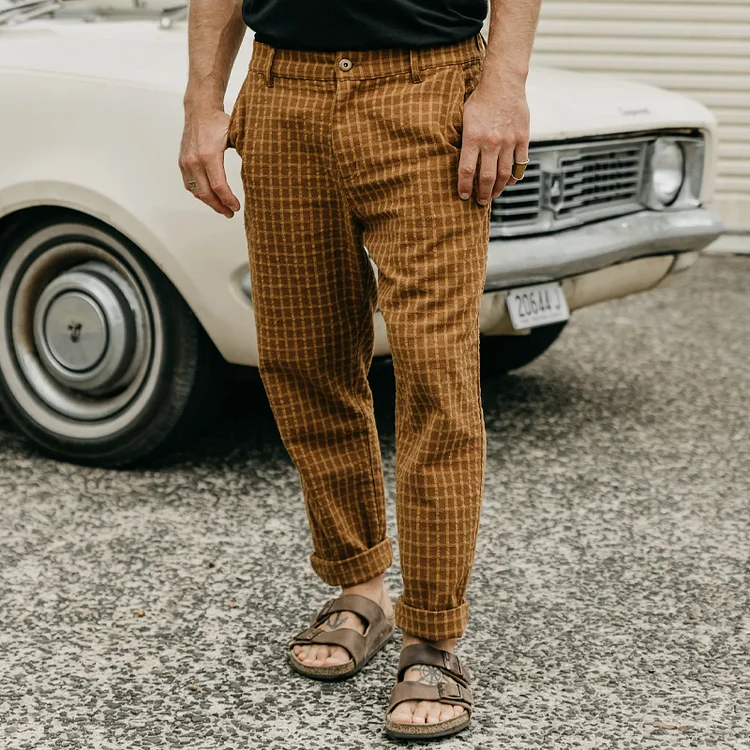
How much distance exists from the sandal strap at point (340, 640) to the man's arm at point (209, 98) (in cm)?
84

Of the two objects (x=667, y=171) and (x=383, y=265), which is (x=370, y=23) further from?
(x=667, y=171)

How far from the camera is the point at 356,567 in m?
2.54

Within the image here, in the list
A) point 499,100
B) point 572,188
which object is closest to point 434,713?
point 499,100

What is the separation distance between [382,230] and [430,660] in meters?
0.77

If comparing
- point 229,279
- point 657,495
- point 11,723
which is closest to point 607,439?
point 657,495

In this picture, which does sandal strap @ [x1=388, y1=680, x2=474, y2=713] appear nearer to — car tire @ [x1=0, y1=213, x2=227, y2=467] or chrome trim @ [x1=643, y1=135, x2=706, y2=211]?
car tire @ [x1=0, y1=213, x2=227, y2=467]

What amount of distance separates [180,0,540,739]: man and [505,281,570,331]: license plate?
115 cm

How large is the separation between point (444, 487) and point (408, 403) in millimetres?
156

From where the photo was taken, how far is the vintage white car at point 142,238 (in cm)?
330

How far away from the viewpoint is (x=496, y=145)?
6.91ft

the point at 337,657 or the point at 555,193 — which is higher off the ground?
the point at 555,193

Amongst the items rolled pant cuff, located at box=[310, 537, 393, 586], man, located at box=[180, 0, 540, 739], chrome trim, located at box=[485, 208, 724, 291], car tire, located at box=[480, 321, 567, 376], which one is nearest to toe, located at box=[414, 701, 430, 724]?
man, located at box=[180, 0, 540, 739]

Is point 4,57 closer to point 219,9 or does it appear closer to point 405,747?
point 219,9

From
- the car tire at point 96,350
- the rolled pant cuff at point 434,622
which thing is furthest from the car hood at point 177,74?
the rolled pant cuff at point 434,622
